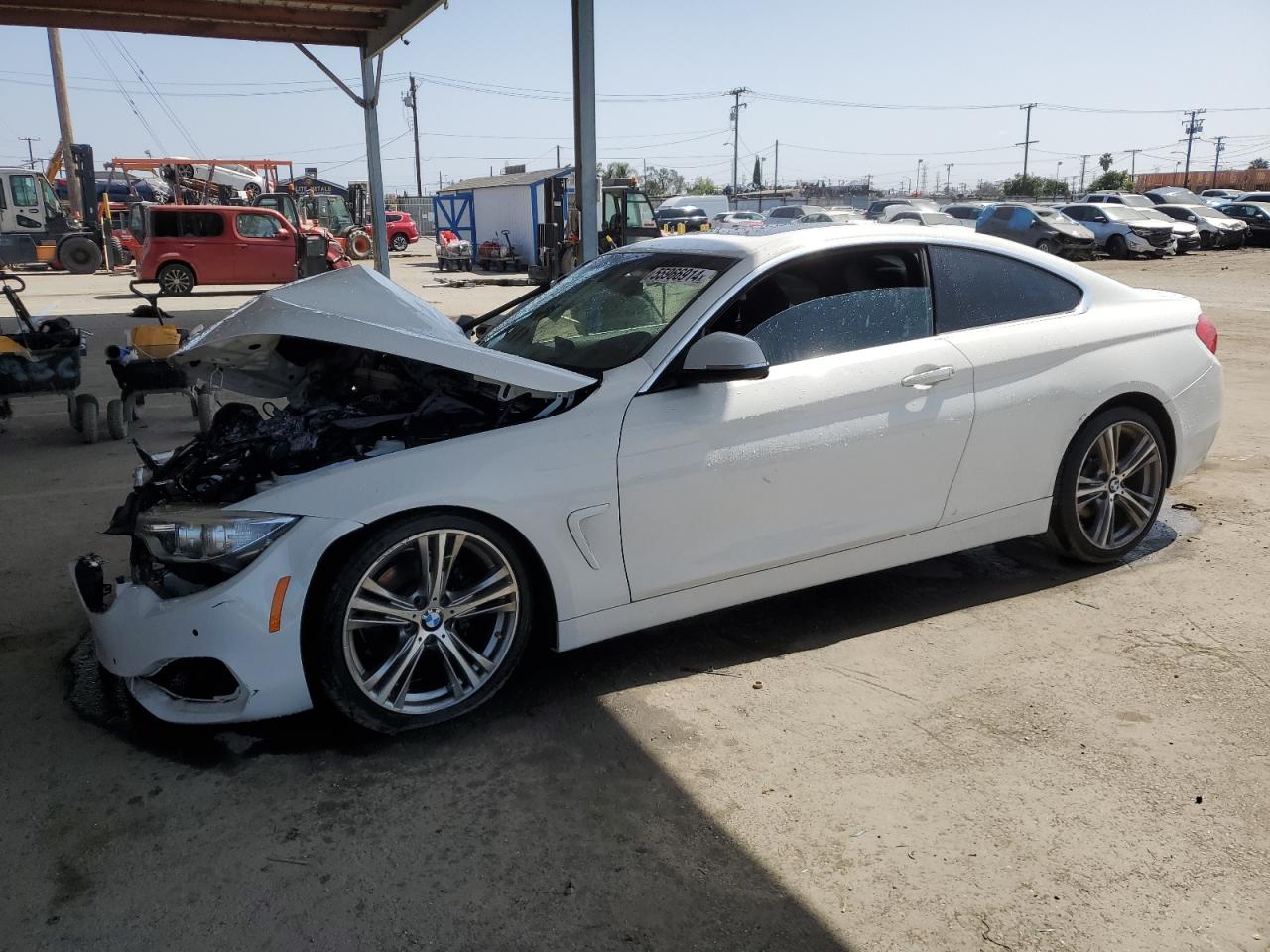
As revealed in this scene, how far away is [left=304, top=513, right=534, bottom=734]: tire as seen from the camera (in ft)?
9.58

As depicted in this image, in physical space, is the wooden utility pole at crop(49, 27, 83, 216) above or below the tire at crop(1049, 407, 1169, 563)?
above

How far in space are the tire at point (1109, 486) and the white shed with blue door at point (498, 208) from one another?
22990 mm

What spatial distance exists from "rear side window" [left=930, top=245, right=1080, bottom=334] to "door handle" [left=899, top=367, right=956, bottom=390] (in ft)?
0.64

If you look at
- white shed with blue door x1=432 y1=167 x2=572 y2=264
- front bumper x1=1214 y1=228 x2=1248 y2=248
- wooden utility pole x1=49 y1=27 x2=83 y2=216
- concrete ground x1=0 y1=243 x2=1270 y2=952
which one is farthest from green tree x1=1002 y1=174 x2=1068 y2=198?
concrete ground x1=0 y1=243 x2=1270 y2=952

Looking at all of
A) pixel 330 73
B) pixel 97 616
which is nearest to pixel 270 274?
pixel 330 73


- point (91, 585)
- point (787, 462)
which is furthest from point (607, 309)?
point (91, 585)

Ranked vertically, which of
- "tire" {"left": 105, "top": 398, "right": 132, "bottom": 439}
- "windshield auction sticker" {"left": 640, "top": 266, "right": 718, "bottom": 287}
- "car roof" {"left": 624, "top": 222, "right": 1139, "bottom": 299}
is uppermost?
"car roof" {"left": 624, "top": 222, "right": 1139, "bottom": 299}

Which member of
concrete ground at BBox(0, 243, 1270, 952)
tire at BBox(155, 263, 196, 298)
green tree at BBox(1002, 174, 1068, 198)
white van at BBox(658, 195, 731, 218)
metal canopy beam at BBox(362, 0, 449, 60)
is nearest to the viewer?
concrete ground at BBox(0, 243, 1270, 952)

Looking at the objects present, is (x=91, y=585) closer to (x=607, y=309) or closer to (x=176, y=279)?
(x=607, y=309)

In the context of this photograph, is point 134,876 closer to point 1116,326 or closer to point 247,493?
point 247,493

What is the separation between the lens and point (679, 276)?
148 inches

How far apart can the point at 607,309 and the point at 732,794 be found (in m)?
2.01

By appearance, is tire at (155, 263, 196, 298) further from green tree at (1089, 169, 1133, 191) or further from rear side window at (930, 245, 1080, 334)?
green tree at (1089, 169, 1133, 191)

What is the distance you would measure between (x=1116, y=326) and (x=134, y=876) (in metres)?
4.14
